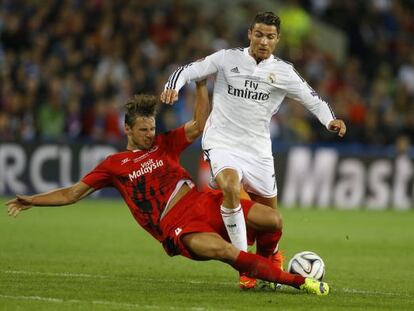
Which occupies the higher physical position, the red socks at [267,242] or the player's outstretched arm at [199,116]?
the player's outstretched arm at [199,116]

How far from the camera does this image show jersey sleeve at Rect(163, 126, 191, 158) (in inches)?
386

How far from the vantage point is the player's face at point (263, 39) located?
9812 millimetres

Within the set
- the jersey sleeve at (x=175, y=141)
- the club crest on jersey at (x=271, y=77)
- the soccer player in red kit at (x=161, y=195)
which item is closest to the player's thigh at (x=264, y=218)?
the soccer player in red kit at (x=161, y=195)

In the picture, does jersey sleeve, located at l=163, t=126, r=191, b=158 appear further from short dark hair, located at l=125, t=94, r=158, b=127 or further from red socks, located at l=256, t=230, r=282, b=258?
red socks, located at l=256, t=230, r=282, b=258

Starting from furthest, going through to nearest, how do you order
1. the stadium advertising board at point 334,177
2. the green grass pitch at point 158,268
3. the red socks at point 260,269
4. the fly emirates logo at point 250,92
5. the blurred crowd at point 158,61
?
the blurred crowd at point 158,61, the stadium advertising board at point 334,177, the fly emirates logo at point 250,92, the red socks at point 260,269, the green grass pitch at point 158,268

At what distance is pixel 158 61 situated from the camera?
23.3m

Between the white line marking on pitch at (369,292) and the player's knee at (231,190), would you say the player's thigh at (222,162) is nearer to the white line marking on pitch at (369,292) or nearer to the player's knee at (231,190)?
the player's knee at (231,190)

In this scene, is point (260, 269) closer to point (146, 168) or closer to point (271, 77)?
point (146, 168)

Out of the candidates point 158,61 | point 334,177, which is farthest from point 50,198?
point 158,61

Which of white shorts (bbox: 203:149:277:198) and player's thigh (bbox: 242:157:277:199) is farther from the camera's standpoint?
player's thigh (bbox: 242:157:277:199)

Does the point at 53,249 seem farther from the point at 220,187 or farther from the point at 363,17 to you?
the point at 363,17

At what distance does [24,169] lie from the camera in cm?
2078

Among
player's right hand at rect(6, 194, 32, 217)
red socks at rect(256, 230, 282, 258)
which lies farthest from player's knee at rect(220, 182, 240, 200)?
player's right hand at rect(6, 194, 32, 217)

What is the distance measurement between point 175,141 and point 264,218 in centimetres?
108
